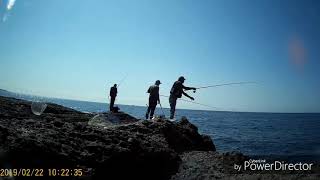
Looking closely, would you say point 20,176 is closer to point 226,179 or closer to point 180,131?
point 226,179

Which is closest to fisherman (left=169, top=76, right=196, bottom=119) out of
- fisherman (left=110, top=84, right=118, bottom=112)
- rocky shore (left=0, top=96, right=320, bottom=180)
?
rocky shore (left=0, top=96, right=320, bottom=180)

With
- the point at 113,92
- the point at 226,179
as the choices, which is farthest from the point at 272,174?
the point at 113,92

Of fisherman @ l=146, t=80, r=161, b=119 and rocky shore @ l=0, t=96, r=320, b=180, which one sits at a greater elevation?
fisherman @ l=146, t=80, r=161, b=119

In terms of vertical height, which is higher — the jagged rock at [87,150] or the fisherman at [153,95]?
the fisherman at [153,95]

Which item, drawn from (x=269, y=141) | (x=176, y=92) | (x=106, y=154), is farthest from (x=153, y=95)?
(x=269, y=141)

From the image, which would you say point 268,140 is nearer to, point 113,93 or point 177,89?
point 113,93

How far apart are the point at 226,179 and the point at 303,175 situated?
79.0 inches

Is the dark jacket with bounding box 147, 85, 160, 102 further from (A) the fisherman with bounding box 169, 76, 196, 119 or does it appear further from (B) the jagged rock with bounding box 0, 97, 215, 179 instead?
(B) the jagged rock with bounding box 0, 97, 215, 179

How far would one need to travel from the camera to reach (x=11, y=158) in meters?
5.81

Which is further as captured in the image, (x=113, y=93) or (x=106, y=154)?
(x=113, y=93)

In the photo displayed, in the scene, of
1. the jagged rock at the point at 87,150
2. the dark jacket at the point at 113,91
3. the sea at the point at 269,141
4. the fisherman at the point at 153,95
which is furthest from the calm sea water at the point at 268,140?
the jagged rock at the point at 87,150

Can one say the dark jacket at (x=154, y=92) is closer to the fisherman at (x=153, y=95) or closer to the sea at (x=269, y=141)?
the fisherman at (x=153, y=95)
